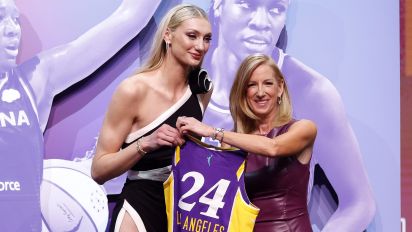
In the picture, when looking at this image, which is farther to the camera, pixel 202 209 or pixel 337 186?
pixel 337 186

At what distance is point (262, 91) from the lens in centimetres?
204

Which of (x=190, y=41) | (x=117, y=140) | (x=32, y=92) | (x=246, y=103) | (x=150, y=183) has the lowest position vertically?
(x=32, y=92)

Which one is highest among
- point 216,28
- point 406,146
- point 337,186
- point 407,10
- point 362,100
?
point 407,10

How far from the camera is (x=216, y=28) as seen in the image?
3209mm

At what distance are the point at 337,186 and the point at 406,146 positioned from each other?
49cm

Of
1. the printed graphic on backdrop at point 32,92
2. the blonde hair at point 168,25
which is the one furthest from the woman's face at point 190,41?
the printed graphic on backdrop at point 32,92

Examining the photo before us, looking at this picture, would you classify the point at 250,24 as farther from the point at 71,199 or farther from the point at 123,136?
the point at 123,136

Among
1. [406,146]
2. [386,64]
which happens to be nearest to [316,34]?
[386,64]

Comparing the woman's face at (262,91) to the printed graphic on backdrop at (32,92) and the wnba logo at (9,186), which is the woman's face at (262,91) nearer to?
the printed graphic on backdrop at (32,92)

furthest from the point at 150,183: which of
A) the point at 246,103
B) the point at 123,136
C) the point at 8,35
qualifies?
A: the point at 8,35

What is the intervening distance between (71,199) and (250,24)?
126cm

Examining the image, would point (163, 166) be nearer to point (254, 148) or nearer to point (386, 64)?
point (254, 148)

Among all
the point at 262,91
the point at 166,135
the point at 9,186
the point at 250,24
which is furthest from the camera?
the point at 250,24

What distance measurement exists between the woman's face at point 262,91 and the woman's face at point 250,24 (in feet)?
3.76
